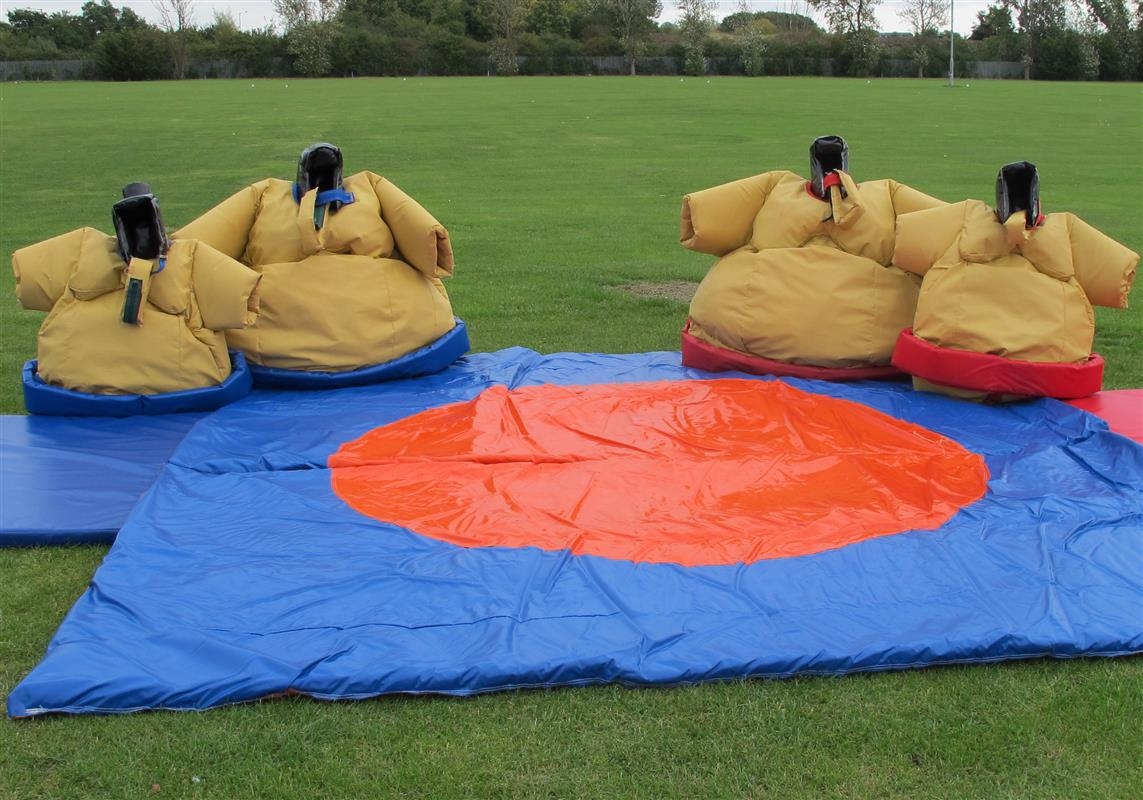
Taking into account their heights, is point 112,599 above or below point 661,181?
below

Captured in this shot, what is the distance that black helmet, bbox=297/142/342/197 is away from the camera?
5.82 metres

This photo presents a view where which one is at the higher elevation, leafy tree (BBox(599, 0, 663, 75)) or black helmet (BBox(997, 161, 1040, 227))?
leafy tree (BBox(599, 0, 663, 75))

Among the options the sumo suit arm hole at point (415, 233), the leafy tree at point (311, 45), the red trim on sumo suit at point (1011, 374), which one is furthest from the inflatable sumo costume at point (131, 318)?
the leafy tree at point (311, 45)

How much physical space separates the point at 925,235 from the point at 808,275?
0.60m

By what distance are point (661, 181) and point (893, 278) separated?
30.2ft

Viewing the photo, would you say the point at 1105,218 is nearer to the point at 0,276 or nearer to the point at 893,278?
the point at 893,278

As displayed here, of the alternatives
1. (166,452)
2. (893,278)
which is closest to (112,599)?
(166,452)

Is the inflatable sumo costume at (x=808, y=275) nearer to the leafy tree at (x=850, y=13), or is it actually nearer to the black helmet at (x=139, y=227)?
the black helmet at (x=139, y=227)

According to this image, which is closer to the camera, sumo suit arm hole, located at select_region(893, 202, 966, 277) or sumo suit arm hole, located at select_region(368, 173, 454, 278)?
sumo suit arm hole, located at select_region(893, 202, 966, 277)

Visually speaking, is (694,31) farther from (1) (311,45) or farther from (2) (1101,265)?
(2) (1101,265)

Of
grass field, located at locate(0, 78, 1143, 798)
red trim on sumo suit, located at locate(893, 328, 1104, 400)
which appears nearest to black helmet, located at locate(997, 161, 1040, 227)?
red trim on sumo suit, located at locate(893, 328, 1104, 400)

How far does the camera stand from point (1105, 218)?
37.7 feet

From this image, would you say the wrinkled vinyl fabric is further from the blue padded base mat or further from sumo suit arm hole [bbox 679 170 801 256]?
sumo suit arm hole [bbox 679 170 801 256]

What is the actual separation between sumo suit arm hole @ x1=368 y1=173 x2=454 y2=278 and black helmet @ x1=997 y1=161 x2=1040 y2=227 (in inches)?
107
